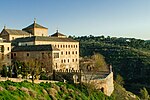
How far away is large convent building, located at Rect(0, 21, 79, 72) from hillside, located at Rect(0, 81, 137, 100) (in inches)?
340

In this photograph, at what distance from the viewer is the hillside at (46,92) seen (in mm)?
30578

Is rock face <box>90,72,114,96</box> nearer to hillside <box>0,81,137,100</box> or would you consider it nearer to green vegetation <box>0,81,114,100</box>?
hillside <box>0,81,137,100</box>

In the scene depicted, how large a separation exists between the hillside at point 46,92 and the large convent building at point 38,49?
28.3ft

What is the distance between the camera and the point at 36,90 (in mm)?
Result: 35125

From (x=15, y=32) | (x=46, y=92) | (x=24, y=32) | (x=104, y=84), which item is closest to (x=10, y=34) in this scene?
(x=15, y=32)

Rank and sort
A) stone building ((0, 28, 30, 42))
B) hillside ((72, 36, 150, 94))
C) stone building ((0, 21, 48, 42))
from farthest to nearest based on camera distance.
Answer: hillside ((72, 36, 150, 94)) → stone building ((0, 21, 48, 42)) → stone building ((0, 28, 30, 42))

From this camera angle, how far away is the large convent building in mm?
49438

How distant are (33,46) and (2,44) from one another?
5.83m

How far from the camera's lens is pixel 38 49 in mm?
49969

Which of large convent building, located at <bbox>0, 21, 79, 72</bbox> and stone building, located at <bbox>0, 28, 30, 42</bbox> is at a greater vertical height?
stone building, located at <bbox>0, 28, 30, 42</bbox>

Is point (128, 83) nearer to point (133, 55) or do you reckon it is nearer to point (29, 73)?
point (133, 55)

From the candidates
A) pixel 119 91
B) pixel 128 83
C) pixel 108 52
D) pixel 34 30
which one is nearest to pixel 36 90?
pixel 119 91

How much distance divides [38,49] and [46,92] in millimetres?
15089

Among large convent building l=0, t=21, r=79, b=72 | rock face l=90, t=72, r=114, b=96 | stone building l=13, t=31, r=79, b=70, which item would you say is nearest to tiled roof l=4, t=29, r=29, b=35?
large convent building l=0, t=21, r=79, b=72
